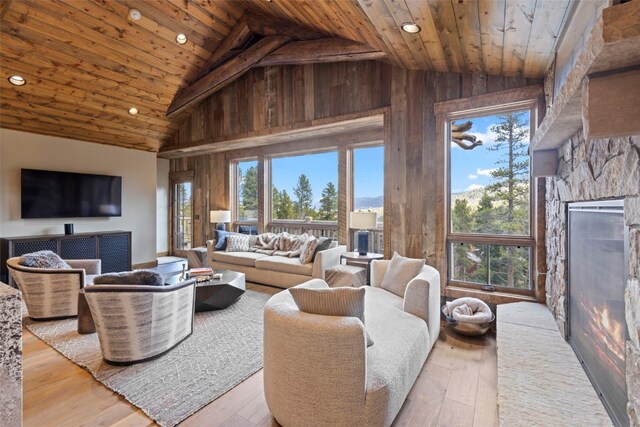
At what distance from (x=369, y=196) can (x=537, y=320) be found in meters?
2.88

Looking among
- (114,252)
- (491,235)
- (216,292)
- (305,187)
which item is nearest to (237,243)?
(305,187)

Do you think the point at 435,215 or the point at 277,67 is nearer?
the point at 435,215

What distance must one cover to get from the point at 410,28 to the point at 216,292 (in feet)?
10.9

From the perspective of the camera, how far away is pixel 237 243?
5316mm

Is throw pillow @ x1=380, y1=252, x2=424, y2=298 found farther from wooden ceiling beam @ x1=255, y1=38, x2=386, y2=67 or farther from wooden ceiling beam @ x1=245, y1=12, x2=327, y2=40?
wooden ceiling beam @ x1=245, y1=12, x2=327, y2=40

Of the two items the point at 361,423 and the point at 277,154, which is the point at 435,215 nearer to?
the point at 361,423

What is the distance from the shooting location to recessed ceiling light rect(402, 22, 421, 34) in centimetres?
250

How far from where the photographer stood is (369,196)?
4.92m

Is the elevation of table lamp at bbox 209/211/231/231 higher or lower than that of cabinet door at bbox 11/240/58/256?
higher

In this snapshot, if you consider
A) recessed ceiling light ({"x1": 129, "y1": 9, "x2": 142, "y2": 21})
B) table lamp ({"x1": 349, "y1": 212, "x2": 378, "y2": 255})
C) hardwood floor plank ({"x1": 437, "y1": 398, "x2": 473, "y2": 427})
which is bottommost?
hardwood floor plank ({"x1": 437, "y1": 398, "x2": 473, "y2": 427})

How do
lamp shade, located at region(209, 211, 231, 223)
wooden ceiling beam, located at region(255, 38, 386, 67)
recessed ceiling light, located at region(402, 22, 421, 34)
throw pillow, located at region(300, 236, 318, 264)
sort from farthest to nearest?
lamp shade, located at region(209, 211, 231, 223)
throw pillow, located at region(300, 236, 318, 264)
wooden ceiling beam, located at region(255, 38, 386, 67)
recessed ceiling light, located at region(402, 22, 421, 34)

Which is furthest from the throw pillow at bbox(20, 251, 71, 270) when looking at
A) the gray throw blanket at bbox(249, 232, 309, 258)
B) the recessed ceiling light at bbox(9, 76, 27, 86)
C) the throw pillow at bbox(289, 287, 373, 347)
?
the throw pillow at bbox(289, 287, 373, 347)

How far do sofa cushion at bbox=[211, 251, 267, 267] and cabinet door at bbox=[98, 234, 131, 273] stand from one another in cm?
206

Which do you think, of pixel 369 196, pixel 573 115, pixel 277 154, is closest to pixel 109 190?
pixel 277 154
